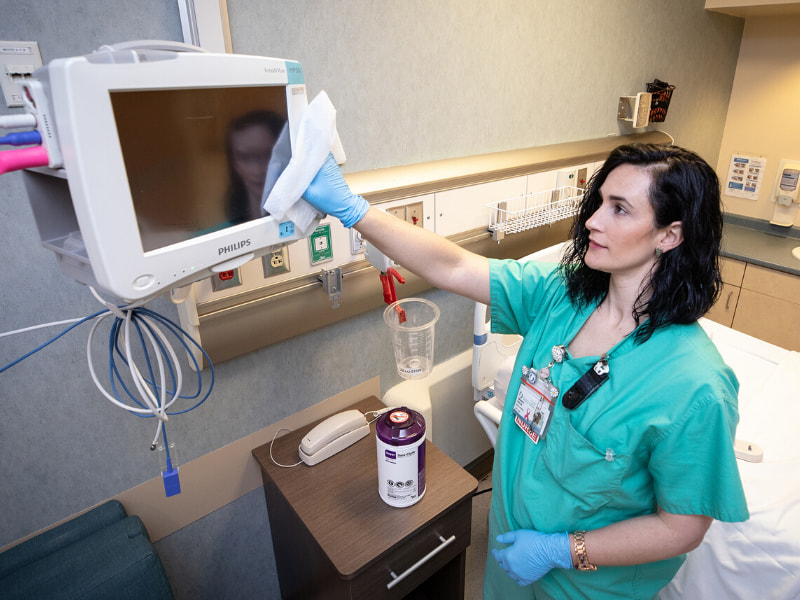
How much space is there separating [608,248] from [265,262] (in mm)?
830

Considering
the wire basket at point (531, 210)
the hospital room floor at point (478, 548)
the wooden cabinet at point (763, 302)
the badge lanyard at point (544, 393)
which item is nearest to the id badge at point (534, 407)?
the badge lanyard at point (544, 393)

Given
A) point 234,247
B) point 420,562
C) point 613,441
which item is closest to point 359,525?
point 420,562

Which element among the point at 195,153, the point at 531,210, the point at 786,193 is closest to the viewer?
the point at 195,153

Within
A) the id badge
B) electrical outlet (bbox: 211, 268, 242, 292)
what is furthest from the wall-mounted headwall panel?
the id badge

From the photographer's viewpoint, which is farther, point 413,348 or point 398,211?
point 413,348

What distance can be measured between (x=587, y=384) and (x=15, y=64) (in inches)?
48.9

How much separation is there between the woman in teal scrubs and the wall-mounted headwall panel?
391 millimetres

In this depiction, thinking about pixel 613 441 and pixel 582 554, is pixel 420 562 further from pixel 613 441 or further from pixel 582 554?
pixel 613 441

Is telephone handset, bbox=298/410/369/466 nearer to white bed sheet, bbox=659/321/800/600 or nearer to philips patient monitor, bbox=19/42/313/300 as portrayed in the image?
philips patient monitor, bbox=19/42/313/300

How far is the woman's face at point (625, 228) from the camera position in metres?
0.99

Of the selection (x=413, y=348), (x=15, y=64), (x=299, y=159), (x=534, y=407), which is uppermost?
(x=15, y=64)

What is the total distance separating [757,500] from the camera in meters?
1.38

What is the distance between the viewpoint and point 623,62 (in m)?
2.28

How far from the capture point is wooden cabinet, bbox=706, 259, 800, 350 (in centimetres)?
264
